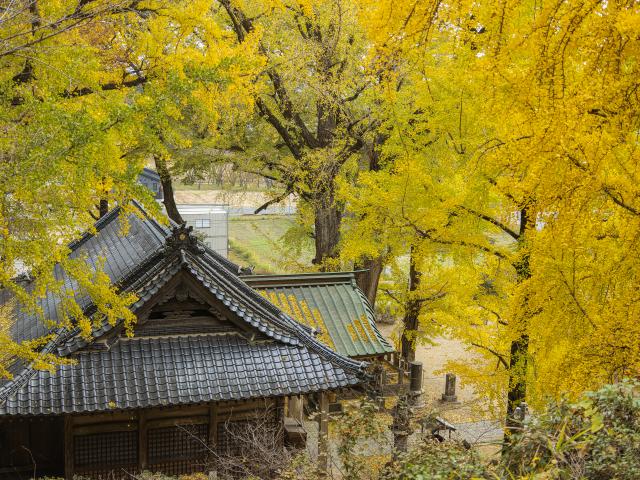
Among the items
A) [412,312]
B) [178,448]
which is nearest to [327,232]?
[412,312]

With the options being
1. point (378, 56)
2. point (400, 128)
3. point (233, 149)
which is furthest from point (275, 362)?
point (233, 149)

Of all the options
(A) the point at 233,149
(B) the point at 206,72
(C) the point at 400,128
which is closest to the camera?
(B) the point at 206,72

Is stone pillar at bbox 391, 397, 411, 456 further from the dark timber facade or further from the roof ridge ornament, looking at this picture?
the roof ridge ornament

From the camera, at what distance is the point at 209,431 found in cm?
1018

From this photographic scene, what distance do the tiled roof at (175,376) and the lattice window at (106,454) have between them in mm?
1115

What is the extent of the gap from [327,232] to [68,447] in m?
11.6

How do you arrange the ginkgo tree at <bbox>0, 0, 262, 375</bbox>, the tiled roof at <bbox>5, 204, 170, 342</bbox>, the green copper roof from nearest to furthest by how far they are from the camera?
the ginkgo tree at <bbox>0, 0, 262, 375</bbox>
the tiled roof at <bbox>5, 204, 170, 342</bbox>
the green copper roof

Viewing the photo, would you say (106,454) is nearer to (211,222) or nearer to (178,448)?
(178,448)

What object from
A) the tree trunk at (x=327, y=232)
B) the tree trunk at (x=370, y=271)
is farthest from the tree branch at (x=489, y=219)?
the tree trunk at (x=327, y=232)

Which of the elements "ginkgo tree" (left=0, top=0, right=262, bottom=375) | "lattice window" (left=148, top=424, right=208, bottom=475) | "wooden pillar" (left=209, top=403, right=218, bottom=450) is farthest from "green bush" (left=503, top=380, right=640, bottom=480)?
"lattice window" (left=148, top=424, right=208, bottom=475)

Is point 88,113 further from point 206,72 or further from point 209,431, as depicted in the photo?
point 209,431

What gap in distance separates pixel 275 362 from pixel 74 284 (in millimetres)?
5548

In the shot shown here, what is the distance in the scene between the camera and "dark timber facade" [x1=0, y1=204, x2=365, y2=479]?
9.30m

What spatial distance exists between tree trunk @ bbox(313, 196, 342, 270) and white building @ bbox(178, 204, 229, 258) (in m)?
11.2
